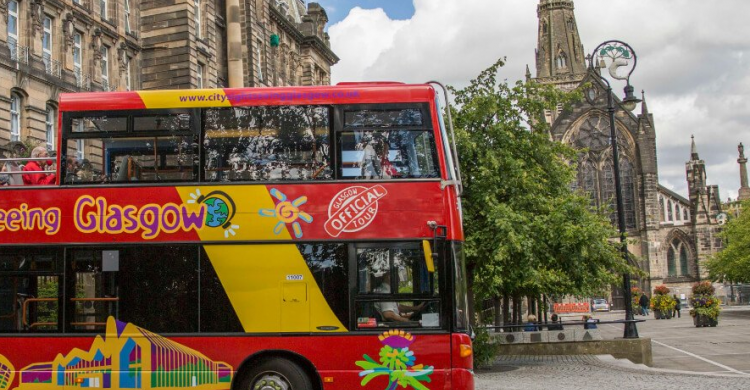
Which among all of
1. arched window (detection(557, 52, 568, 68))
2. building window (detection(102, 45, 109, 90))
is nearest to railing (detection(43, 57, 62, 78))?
building window (detection(102, 45, 109, 90))

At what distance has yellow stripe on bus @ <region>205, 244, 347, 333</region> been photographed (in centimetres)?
1052

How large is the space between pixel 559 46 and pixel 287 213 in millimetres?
104090

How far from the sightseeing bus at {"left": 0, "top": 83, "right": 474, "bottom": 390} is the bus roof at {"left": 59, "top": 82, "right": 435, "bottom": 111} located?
0.02m

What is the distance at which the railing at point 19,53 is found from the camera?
90.9 ft

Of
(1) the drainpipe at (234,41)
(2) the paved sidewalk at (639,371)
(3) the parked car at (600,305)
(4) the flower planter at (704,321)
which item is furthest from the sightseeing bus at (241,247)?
(3) the parked car at (600,305)

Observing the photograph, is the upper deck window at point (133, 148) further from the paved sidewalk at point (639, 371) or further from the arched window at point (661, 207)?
the arched window at point (661, 207)

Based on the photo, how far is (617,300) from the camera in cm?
8238

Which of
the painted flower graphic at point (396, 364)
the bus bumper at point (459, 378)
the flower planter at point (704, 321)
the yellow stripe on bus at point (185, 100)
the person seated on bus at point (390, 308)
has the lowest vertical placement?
the flower planter at point (704, 321)

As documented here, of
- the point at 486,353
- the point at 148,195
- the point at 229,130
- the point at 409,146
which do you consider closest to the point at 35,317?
the point at 148,195

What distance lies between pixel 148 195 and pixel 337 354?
11.2 ft

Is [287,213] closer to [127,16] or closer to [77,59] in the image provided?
[77,59]

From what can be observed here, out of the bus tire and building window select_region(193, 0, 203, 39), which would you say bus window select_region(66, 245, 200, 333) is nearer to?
the bus tire

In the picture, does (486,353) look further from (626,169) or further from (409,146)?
(626,169)

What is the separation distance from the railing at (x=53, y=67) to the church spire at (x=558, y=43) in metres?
86.3
